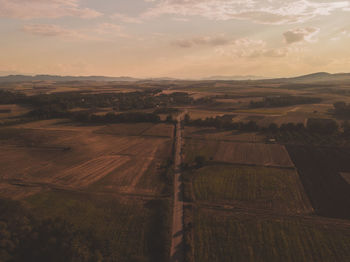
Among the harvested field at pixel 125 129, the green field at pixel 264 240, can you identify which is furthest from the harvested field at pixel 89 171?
the green field at pixel 264 240

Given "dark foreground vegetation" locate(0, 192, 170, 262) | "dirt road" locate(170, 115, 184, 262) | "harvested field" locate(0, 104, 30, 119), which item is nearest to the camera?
"dark foreground vegetation" locate(0, 192, 170, 262)

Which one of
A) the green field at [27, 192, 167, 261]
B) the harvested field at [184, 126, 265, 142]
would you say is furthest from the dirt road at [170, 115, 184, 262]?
the harvested field at [184, 126, 265, 142]

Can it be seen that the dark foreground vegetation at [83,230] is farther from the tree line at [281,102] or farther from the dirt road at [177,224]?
the tree line at [281,102]

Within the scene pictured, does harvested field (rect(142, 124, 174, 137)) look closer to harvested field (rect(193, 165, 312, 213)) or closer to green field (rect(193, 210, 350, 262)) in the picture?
harvested field (rect(193, 165, 312, 213))

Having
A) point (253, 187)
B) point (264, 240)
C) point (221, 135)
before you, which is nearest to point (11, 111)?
point (221, 135)

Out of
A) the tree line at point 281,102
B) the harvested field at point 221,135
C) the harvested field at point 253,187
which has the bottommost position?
the harvested field at point 253,187

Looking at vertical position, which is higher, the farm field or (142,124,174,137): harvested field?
(142,124,174,137): harvested field

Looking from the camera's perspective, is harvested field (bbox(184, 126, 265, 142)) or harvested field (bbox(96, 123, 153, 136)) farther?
harvested field (bbox(96, 123, 153, 136))

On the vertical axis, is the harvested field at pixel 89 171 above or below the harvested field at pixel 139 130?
below
